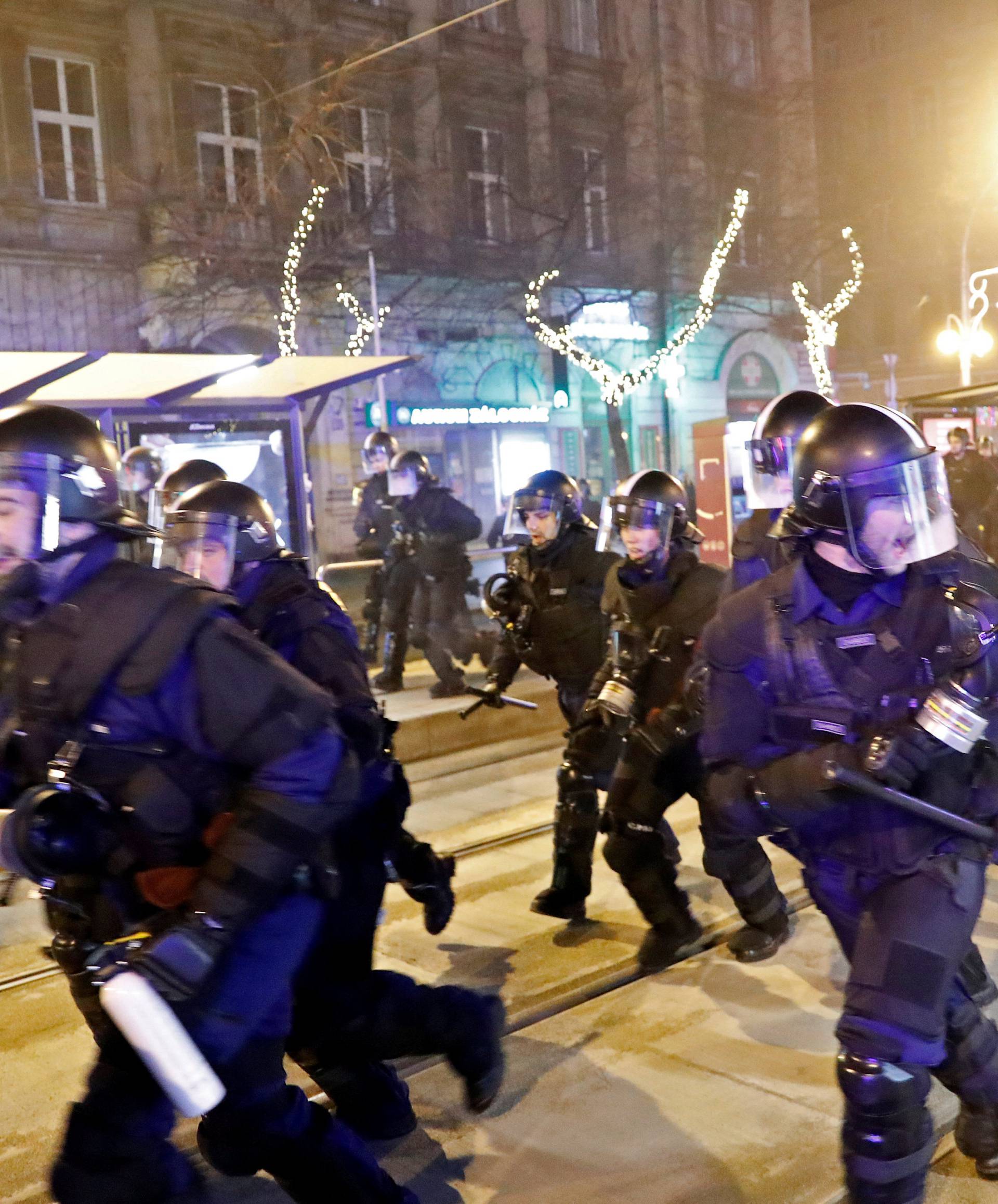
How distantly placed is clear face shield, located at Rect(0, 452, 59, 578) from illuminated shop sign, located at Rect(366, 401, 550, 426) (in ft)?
68.0

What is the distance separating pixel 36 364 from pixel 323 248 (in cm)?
1410

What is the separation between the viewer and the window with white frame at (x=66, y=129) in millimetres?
19609

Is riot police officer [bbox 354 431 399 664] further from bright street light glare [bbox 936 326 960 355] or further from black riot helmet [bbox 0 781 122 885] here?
bright street light glare [bbox 936 326 960 355]

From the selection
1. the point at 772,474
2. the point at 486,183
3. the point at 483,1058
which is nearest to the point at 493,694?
the point at 772,474

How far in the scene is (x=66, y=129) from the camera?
19.9 metres

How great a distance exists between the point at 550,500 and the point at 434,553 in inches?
188

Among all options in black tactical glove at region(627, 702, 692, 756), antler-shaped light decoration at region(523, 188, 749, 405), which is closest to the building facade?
antler-shaped light decoration at region(523, 188, 749, 405)

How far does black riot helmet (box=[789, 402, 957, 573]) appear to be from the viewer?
112 inches

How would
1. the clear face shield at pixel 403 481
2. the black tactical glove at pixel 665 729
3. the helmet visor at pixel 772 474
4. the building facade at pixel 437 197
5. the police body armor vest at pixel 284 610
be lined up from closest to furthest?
the police body armor vest at pixel 284 610
the black tactical glove at pixel 665 729
the helmet visor at pixel 772 474
the clear face shield at pixel 403 481
the building facade at pixel 437 197

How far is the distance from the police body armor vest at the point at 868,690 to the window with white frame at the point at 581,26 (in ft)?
80.7

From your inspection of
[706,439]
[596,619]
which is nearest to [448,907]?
[596,619]

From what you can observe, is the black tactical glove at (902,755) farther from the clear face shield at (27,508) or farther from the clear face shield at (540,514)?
the clear face shield at (540,514)

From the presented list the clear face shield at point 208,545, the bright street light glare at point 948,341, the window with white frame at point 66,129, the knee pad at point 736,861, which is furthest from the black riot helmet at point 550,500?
the bright street light glare at point 948,341

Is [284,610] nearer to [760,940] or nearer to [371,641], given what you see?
[760,940]
